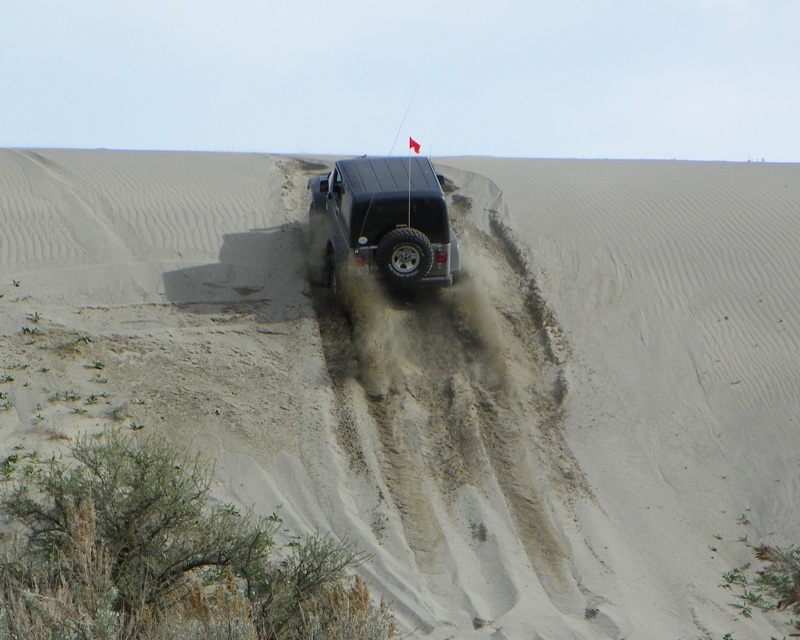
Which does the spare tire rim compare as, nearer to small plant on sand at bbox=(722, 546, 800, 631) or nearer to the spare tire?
the spare tire

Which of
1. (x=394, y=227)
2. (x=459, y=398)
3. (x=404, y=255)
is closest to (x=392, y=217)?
(x=394, y=227)

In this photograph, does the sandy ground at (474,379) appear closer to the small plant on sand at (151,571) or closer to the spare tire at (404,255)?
the spare tire at (404,255)

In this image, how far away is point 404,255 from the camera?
35.8 feet

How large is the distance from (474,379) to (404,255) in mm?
1613

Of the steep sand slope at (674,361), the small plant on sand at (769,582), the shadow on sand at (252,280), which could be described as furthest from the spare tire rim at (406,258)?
the small plant on sand at (769,582)

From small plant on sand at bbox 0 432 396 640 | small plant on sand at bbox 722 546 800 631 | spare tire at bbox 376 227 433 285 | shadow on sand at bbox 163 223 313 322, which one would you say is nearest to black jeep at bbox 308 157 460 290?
spare tire at bbox 376 227 433 285

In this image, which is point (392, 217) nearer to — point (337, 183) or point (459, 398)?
point (337, 183)

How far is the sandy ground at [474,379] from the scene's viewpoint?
27.4 feet

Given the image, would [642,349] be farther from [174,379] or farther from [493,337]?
[174,379]

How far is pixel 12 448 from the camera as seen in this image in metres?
8.81

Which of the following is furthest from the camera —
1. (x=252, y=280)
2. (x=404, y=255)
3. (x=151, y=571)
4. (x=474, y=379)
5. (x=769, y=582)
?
(x=252, y=280)

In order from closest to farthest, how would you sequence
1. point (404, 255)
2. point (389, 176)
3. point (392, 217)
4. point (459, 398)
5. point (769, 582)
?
point (769, 582) < point (459, 398) < point (404, 255) < point (392, 217) < point (389, 176)

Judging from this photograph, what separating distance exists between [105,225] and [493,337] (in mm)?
5890

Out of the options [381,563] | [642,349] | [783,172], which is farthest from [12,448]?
[783,172]
